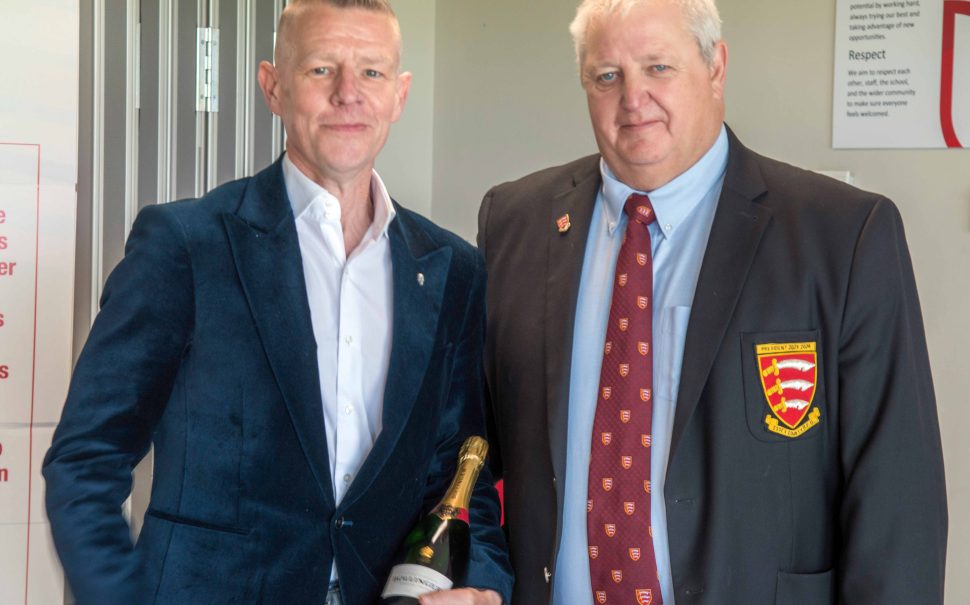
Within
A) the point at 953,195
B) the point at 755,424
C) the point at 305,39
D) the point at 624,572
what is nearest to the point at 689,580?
the point at 624,572

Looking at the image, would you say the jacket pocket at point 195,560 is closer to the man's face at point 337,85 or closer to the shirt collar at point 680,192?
the man's face at point 337,85

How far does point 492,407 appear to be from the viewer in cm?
228

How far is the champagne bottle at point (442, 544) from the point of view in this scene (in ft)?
5.83

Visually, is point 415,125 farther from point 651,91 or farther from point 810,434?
point 810,434

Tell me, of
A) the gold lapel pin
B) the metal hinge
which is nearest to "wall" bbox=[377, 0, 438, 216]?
the metal hinge

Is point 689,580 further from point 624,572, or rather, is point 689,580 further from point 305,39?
point 305,39

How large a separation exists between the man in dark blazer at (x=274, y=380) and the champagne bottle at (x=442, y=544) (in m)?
0.03

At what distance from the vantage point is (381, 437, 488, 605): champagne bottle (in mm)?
1776

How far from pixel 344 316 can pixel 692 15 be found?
866mm

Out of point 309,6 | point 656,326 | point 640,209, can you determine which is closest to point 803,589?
point 656,326

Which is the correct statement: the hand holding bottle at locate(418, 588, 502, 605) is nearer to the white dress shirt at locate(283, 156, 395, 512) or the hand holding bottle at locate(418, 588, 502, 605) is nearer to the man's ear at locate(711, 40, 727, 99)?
the white dress shirt at locate(283, 156, 395, 512)

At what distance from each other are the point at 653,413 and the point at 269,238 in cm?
73

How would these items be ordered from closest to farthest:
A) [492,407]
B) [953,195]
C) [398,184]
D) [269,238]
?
[269,238] → [492,407] → [953,195] → [398,184]

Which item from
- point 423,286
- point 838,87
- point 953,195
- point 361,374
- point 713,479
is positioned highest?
point 838,87
